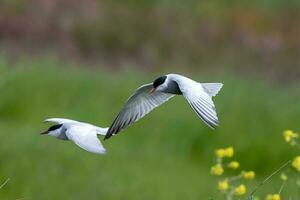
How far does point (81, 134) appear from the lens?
4.91 metres

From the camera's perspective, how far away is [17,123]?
9656 mm

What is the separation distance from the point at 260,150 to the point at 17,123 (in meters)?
1.85

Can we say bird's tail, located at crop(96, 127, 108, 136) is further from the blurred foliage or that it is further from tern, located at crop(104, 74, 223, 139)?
the blurred foliage

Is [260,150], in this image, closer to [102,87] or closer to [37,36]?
[102,87]

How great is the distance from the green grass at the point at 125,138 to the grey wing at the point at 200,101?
10.2 ft

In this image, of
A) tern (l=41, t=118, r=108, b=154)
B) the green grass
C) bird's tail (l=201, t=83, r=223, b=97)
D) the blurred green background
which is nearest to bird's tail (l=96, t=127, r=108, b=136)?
tern (l=41, t=118, r=108, b=154)

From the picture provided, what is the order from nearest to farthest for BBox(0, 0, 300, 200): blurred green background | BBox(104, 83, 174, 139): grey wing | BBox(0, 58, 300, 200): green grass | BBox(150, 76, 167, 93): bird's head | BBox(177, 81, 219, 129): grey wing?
BBox(177, 81, 219, 129): grey wing → BBox(150, 76, 167, 93): bird's head → BBox(104, 83, 174, 139): grey wing → BBox(0, 58, 300, 200): green grass → BBox(0, 0, 300, 200): blurred green background

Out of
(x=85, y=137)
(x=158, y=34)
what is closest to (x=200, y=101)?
(x=85, y=137)

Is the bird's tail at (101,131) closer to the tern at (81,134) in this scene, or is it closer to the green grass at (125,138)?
the tern at (81,134)

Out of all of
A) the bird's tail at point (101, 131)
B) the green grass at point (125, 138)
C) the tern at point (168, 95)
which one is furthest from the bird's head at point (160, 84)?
the green grass at point (125, 138)

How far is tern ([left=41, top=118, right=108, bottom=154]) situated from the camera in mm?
4797

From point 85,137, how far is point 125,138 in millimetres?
4749

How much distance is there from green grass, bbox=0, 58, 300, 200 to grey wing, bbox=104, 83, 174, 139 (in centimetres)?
254

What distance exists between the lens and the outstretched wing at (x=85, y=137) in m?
4.79
